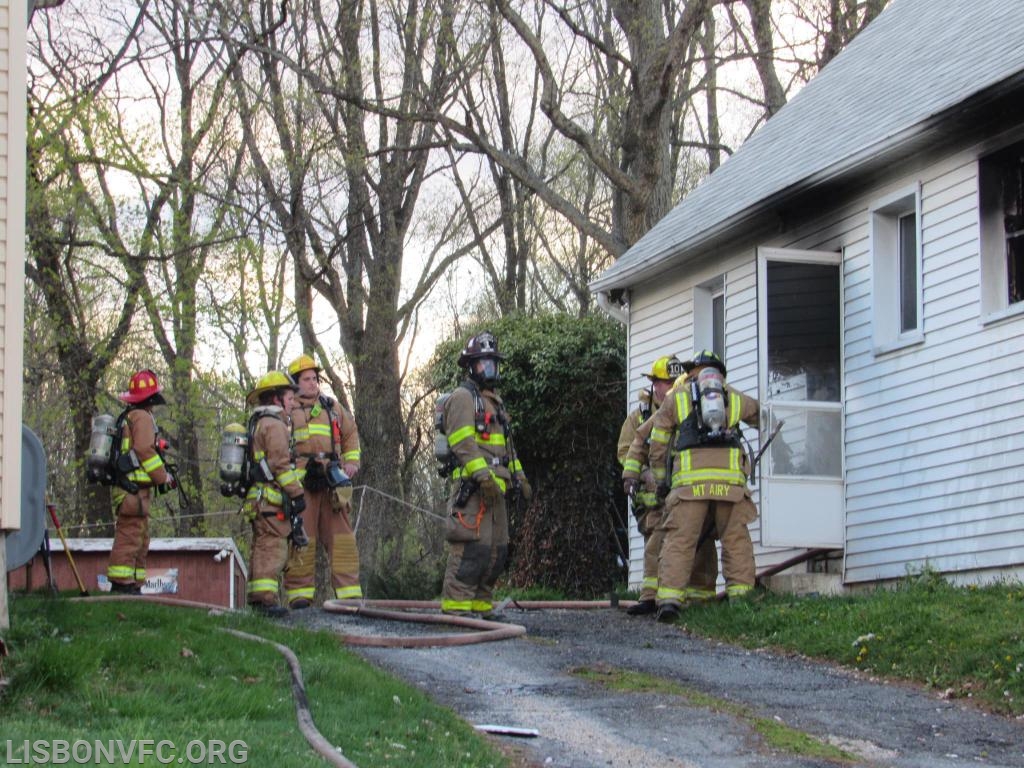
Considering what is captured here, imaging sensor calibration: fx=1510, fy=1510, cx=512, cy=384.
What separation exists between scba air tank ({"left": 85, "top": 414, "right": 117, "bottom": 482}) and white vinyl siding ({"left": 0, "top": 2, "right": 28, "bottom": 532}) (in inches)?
Result: 171

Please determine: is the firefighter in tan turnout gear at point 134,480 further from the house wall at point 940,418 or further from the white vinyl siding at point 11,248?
the house wall at point 940,418

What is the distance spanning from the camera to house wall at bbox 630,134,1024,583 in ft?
38.1

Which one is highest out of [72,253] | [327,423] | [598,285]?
[72,253]

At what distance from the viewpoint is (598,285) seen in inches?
704

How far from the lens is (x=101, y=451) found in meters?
13.4

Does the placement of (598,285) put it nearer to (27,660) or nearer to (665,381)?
(665,381)

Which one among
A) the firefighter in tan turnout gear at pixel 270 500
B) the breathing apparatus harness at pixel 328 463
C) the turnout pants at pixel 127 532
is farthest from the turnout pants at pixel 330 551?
the turnout pants at pixel 127 532

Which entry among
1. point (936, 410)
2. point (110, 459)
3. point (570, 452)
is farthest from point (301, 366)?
point (570, 452)

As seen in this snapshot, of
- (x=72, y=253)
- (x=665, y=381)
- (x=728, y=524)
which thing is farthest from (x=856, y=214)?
(x=72, y=253)

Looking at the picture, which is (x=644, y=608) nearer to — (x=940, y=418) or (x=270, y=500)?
(x=940, y=418)

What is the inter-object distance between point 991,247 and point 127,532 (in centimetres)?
779

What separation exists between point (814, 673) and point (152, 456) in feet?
21.2

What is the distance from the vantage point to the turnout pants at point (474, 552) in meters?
12.2

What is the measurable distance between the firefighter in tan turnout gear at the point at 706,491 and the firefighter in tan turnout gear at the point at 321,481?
8.86 ft
